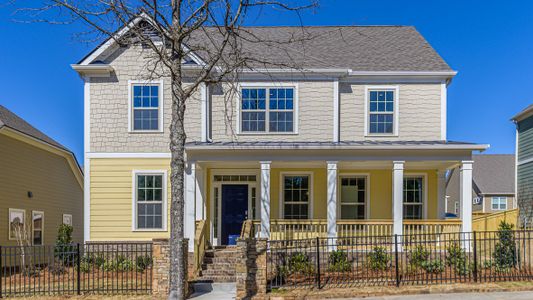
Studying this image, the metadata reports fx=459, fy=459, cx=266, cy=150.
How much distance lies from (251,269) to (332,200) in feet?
12.8

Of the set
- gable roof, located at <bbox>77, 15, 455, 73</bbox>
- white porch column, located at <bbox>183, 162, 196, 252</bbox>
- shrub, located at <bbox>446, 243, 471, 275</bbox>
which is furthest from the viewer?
gable roof, located at <bbox>77, 15, 455, 73</bbox>

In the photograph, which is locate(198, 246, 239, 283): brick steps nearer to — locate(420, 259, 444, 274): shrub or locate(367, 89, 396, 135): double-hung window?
locate(420, 259, 444, 274): shrub

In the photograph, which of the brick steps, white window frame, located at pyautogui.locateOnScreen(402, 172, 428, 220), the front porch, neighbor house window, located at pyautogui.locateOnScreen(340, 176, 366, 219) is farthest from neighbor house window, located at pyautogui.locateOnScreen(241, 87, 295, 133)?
white window frame, located at pyautogui.locateOnScreen(402, 172, 428, 220)

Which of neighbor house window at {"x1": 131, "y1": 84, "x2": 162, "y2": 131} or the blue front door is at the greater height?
neighbor house window at {"x1": 131, "y1": 84, "x2": 162, "y2": 131}

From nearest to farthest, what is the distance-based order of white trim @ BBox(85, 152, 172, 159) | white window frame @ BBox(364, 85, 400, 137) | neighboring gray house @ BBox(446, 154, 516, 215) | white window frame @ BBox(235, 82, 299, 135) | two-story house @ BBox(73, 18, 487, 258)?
two-story house @ BBox(73, 18, 487, 258) → white trim @ BBox(85, 152, 172, 159) → white window frame @ BBox(235, 82, 299, 135) → white window frame @ BBox(364, 85, 400, 137) → neighboring gray house @ BBox(446, 154, 516, 215)

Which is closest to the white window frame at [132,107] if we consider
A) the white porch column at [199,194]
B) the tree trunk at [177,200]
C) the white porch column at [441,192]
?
the white porch column at [199,194]

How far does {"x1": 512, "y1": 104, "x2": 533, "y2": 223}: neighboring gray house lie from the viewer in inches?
740

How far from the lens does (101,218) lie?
1394 centimetres

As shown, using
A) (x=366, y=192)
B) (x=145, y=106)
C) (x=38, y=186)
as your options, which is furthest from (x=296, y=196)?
(x=38, y=186)

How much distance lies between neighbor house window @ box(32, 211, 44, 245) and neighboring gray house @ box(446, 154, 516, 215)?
27.2m

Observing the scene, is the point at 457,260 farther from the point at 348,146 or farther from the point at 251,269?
the point at 251,269

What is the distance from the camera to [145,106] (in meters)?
14.2

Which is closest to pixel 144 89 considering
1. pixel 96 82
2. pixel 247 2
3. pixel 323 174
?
pixel 96 82

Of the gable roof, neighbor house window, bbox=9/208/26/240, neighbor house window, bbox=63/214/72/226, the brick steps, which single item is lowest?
the brick steps
